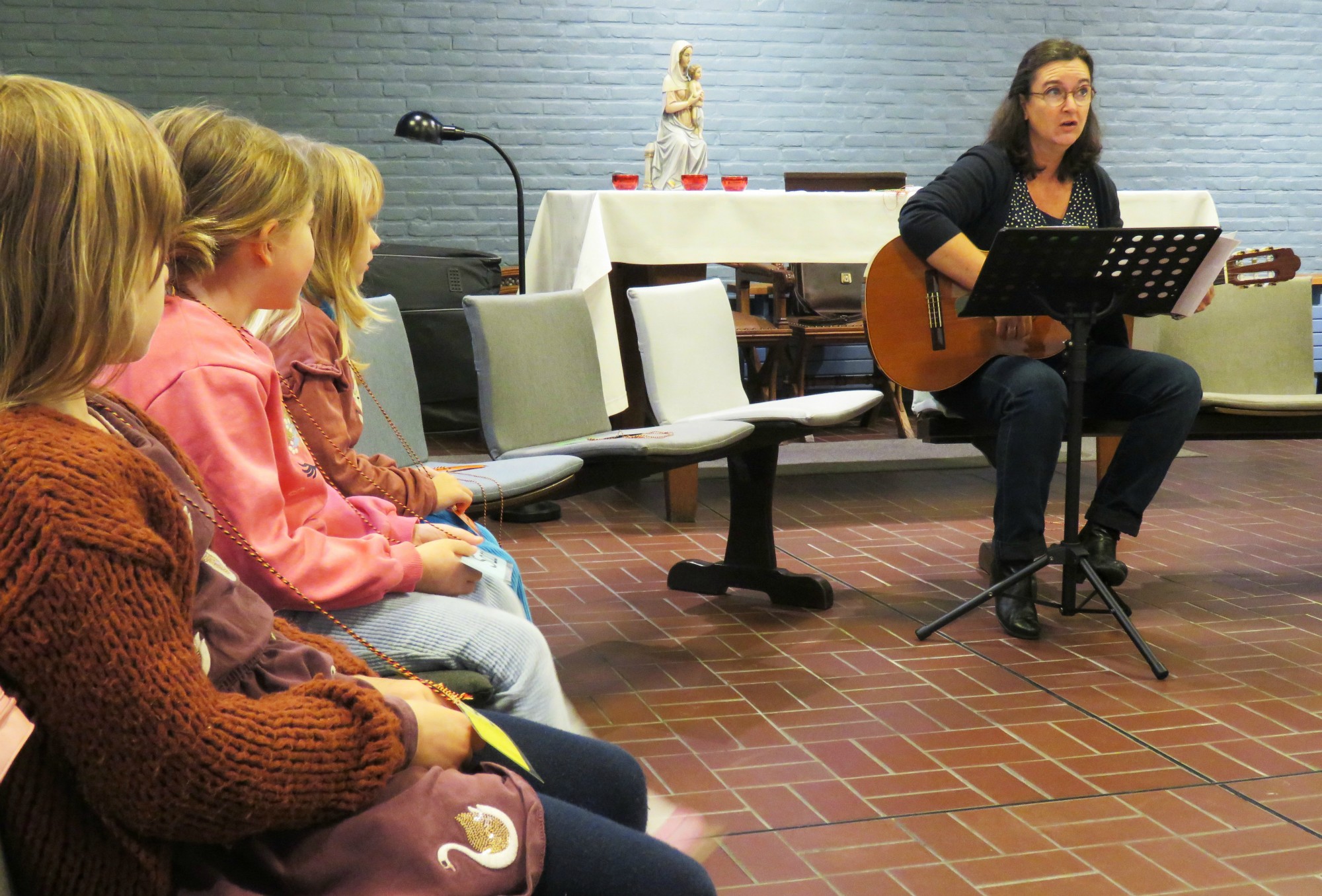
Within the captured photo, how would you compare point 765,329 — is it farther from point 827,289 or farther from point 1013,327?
point 1013,327

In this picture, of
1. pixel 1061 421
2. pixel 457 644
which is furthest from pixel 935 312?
pixel 457 644

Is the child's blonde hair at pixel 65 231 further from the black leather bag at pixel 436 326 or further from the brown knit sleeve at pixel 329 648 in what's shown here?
the black leather bag at pixel 436 326

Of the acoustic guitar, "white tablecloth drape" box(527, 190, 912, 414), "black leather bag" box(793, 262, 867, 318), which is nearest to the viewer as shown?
the acoustic guitar

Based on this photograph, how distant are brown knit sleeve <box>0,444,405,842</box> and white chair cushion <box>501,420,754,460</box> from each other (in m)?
1.85

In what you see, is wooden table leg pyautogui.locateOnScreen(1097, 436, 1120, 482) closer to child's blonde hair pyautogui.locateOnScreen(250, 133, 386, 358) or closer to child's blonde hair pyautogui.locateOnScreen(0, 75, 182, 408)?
child's blonde hair pyautogui.locateOnScreen(250, 133, 386, 358)

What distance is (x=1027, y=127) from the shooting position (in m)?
3.89

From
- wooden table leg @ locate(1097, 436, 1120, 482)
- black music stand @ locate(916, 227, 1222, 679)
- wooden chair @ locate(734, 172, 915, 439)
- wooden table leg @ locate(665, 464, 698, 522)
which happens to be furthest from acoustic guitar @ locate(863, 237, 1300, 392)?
wooden chair @ locate(734, 172, 915, 439)

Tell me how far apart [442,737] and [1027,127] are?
3236 mm

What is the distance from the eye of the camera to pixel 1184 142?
8.81 m

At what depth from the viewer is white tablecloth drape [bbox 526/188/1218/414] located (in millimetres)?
4902

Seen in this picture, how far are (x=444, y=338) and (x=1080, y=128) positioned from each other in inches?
139

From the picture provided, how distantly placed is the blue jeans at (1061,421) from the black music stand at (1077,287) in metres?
0.08

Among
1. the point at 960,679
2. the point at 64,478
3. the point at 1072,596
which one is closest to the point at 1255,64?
the point at 1072,596

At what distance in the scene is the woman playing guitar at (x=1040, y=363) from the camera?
353 centimetres
